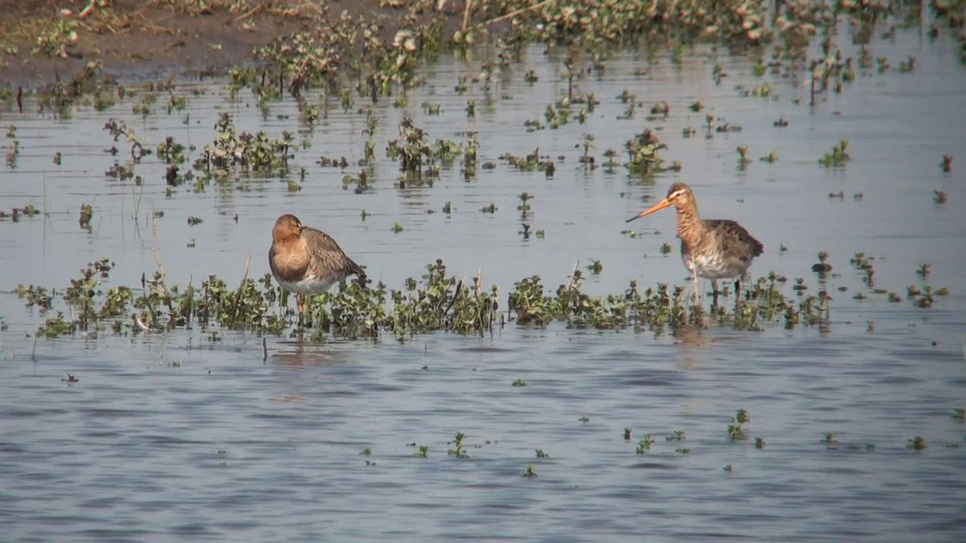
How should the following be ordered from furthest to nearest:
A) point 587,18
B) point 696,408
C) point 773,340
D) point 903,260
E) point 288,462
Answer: point 587,18, point 903,260, point 773,340, point 696,408, point 288,462

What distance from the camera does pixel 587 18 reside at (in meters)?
30.0

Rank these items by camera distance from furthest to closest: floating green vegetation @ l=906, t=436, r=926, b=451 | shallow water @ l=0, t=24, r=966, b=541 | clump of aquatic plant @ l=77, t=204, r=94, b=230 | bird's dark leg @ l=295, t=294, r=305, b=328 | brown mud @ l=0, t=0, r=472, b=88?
brown mud @ l=0, t=0, r=472, b=88 < clump of aquatic plant @ l=77, t=204, r=94, b=230 < bird's dark leg @ l=295, t=294, r=305, b=328 < floating green vegetation @ l=906, t=436, r=926, b=451 < shallow water @ l=0, t=24, r=966, b=541

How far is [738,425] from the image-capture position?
10.3 meters

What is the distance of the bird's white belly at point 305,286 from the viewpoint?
13.4m

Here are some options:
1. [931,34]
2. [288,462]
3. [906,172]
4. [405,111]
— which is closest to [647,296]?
[288,462]

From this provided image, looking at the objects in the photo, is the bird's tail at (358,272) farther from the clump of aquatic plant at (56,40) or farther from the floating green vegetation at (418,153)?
the clump of aquatic plant at (56,40)

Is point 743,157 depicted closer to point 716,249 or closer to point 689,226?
point 689,226

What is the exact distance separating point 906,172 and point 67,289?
10041mm

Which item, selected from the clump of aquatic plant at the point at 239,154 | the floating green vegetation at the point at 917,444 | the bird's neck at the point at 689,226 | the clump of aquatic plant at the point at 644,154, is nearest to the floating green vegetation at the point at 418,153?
the clump of aquatic plant at the point at 239,154

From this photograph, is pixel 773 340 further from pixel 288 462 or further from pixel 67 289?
pixel 67 289

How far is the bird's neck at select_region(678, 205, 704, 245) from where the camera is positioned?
1382 cm

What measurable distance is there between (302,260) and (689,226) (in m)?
3.19

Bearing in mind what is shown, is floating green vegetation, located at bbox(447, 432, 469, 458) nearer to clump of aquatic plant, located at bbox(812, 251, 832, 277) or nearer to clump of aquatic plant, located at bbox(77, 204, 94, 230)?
clump of aquatic plant, located at bbox(812, 251, 832, 277)

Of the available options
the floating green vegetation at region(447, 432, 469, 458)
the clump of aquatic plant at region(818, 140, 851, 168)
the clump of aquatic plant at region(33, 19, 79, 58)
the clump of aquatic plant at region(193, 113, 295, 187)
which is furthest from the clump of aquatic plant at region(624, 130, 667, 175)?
the floating green vegetation at region(447, 432, 469, 458)
